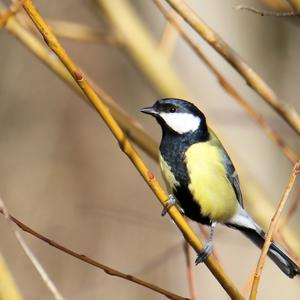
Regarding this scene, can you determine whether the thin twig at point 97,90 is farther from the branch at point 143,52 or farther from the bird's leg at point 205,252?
the branch at point 143,52

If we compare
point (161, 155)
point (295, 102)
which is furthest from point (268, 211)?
point (295, 102)

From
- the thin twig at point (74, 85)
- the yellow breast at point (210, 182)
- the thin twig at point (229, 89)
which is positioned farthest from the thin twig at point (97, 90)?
the thin twig at point (229, 89)

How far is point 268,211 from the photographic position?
93.5 inches

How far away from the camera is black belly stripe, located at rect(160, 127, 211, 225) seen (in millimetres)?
2166

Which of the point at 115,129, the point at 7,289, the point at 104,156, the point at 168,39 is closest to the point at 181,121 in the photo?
the point at 168,39

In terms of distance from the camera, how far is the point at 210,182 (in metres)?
2.22

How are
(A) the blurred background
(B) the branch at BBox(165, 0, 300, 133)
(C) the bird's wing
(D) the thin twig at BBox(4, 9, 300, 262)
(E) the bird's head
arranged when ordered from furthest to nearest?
(A) the blurred background
(C) the bird's wing
(E) the bird's head
(D) the thin twig at BBox(4, 9, 300, 262)
(B) the branch at BBox(165, 0, 300, 133)

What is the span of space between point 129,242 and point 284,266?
3821 millimetres

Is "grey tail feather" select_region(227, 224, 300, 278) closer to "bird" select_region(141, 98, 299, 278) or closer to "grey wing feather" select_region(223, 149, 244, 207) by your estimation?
"bird" select_region(141, 98, 299, 278)

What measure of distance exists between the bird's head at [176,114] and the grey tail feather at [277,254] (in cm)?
41

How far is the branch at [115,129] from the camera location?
1.34 m

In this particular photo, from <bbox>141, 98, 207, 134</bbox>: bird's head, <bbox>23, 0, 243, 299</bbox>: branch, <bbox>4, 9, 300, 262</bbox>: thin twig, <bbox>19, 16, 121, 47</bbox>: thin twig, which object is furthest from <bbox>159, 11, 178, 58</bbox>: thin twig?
<bbox>23, 0, 243, 299</bbox>: branch

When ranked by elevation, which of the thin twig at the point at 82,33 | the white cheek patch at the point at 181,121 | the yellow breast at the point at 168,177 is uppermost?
the thin twig at the point at 82,33

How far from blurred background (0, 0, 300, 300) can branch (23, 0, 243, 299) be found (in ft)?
8.24
